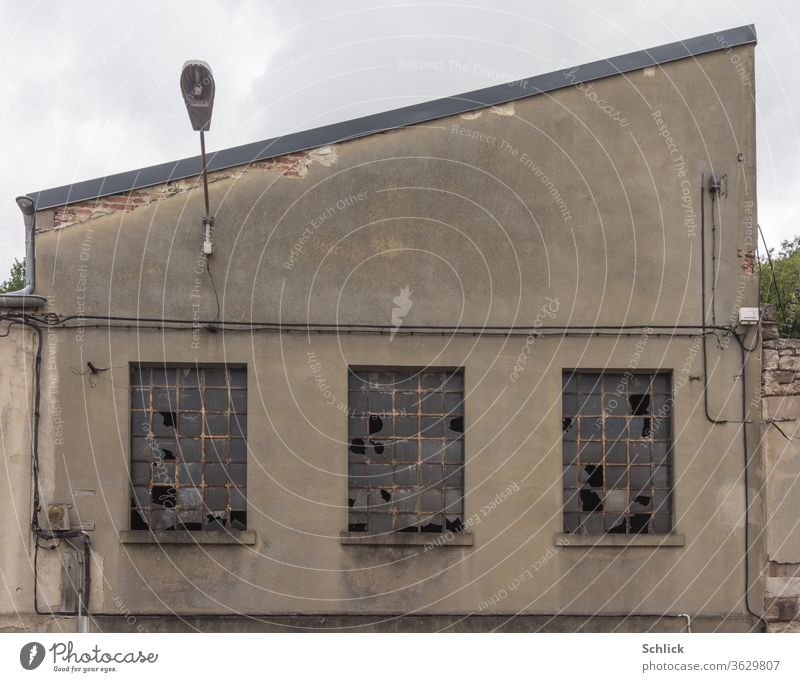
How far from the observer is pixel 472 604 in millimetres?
8812

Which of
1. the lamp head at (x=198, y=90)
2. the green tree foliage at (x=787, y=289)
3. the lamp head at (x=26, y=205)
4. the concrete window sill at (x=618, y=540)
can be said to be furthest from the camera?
the green tree foliage at (x=787, y=289)

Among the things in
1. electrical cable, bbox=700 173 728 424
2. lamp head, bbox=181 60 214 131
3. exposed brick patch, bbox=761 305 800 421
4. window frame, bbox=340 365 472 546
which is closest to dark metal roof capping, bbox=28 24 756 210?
lamp head, bbox=181 60 214 131

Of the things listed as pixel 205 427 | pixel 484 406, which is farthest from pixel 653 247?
pixel 205 427

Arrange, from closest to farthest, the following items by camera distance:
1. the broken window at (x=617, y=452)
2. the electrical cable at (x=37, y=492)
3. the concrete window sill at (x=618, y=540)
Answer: the electrical cable at (x=37, y=492)
the concrete window sill at (x=618, y=540)
the broken window at (x=617, y=452)

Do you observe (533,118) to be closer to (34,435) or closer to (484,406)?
(484,406)

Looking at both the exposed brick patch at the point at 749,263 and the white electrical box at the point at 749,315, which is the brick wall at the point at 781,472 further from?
A: the exposed brick patch at the point at 749,263

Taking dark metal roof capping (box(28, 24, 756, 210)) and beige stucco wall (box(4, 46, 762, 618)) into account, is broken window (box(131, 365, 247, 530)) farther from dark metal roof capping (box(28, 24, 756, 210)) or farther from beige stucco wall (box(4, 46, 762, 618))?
dark metal roof capping (box(28, 24, 756, 210))

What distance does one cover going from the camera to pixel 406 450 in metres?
9.09

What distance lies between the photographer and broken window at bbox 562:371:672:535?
9148 millimetres

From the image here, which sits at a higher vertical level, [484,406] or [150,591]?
[484,406]

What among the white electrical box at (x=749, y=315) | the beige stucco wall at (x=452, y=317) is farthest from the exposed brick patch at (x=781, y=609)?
the white electrical box at (x=749, y=315)

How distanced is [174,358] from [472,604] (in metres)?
4.44

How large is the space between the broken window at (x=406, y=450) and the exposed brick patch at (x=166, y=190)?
8.26ft

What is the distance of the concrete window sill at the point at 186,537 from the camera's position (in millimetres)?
8633
